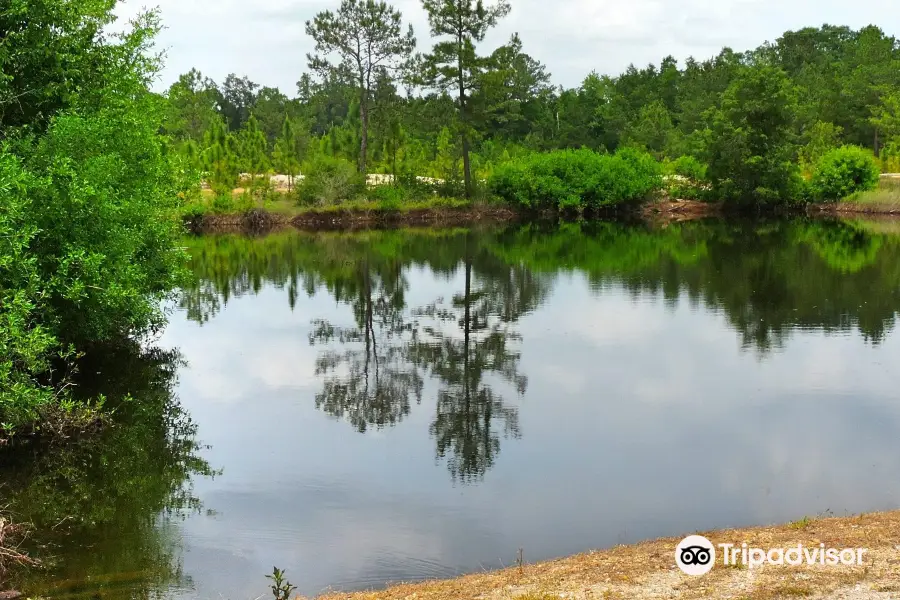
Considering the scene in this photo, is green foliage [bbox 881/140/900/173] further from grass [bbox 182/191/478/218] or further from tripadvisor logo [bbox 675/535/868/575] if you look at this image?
tripadvisor logo [bbox 675/535/868/575]

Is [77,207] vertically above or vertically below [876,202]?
above

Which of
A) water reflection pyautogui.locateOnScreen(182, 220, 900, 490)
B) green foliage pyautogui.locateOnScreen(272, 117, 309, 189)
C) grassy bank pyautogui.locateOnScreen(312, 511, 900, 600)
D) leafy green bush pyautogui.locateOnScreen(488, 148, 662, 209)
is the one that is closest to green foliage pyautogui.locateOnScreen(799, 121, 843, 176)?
leafy green bush pyautogui.locateOnScreen(488, 148, 662, 209)

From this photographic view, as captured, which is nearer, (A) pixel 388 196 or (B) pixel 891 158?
(A) pixel 388 196

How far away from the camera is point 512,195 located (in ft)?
200

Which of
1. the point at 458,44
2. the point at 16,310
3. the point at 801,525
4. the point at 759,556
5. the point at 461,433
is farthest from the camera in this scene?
the point at 458,44

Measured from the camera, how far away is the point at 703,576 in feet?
23.8

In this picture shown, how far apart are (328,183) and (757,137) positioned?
27.5 meters

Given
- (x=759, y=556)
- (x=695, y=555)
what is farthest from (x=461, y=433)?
(x=759, y=556)

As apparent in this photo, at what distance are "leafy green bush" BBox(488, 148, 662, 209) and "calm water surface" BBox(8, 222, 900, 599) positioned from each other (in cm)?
3259

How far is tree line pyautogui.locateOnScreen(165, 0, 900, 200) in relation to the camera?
55.8 m

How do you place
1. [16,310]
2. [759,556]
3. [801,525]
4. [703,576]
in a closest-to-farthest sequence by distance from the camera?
[703,576]
[759,556]
[801,525]
[16,310]

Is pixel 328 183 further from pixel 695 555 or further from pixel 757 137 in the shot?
pixel 695 555

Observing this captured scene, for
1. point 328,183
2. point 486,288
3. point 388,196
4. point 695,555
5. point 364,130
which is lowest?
point 486,288

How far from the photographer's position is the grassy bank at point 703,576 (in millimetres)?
6785
